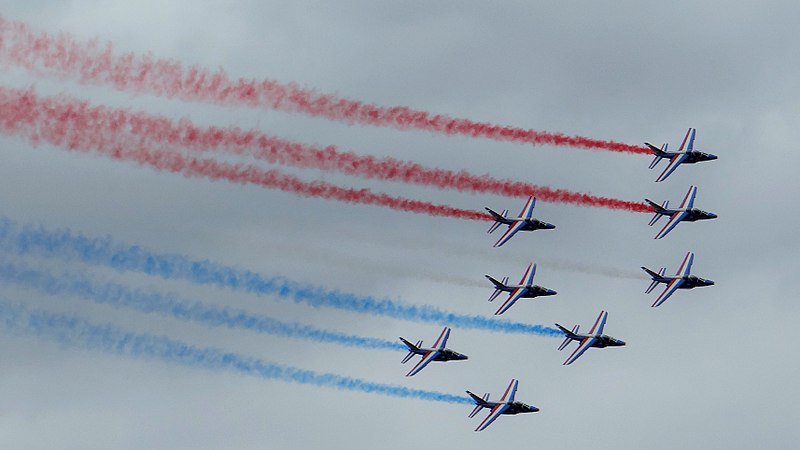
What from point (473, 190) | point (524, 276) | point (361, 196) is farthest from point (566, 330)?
point (361, 196)

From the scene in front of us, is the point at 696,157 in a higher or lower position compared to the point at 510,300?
higher

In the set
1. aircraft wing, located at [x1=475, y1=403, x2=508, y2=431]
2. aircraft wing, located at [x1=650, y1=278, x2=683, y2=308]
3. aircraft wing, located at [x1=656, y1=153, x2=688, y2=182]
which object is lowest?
aircraft wing, located at [x1=475, y1=403, x2=508, y2=431]

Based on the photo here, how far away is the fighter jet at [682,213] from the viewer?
9119 centimetres

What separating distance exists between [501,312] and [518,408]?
753 cm

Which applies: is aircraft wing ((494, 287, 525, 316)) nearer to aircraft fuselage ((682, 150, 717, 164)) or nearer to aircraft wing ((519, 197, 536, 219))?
aircraft wing ((519, 197, 536, 219))

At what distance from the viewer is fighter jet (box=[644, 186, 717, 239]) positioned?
91.2 m

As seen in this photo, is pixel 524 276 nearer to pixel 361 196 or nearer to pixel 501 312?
pixel 501 312

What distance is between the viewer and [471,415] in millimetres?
91188

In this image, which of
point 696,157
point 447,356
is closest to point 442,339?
point 447,356

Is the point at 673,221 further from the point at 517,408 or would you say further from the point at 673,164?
the point at 517,408

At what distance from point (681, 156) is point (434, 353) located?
Result: 16583 millimetres

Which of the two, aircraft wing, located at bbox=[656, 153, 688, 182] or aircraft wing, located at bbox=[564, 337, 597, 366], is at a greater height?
aircraft wing, located at bbox=[656, 153, 688, 182]

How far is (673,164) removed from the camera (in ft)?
296

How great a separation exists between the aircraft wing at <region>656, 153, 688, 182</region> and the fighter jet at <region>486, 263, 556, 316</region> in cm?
838
